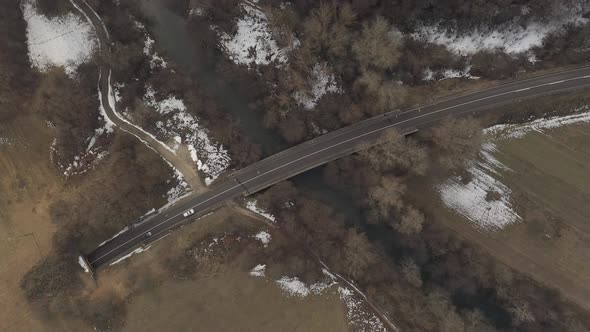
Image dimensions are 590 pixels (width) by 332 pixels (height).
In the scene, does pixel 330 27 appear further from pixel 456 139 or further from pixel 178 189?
pixel 178 189

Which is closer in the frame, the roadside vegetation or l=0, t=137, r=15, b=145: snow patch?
the roadside vegetation

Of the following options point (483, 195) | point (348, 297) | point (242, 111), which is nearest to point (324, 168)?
point (242, 111)

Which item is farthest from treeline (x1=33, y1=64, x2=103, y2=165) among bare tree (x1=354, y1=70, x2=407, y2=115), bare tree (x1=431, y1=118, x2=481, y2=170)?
bare tree (x1=431, y1=118, x2=481, y2=170)

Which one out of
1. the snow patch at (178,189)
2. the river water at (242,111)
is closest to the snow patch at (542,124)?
the river water at (242,111)

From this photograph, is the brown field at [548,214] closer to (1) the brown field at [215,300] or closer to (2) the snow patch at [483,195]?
(2) the snow patch at [483,195]

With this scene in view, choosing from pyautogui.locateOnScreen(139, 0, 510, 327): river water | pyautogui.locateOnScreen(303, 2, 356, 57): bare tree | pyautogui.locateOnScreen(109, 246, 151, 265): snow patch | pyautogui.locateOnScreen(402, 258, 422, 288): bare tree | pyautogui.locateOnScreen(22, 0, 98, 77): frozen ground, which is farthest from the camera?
pyautogui.locateOnScreen(139, 0, 510, 327): river water

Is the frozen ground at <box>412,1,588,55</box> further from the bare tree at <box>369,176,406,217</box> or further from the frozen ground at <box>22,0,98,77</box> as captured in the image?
the frozen ground at <box>22,0,98,77</box>
